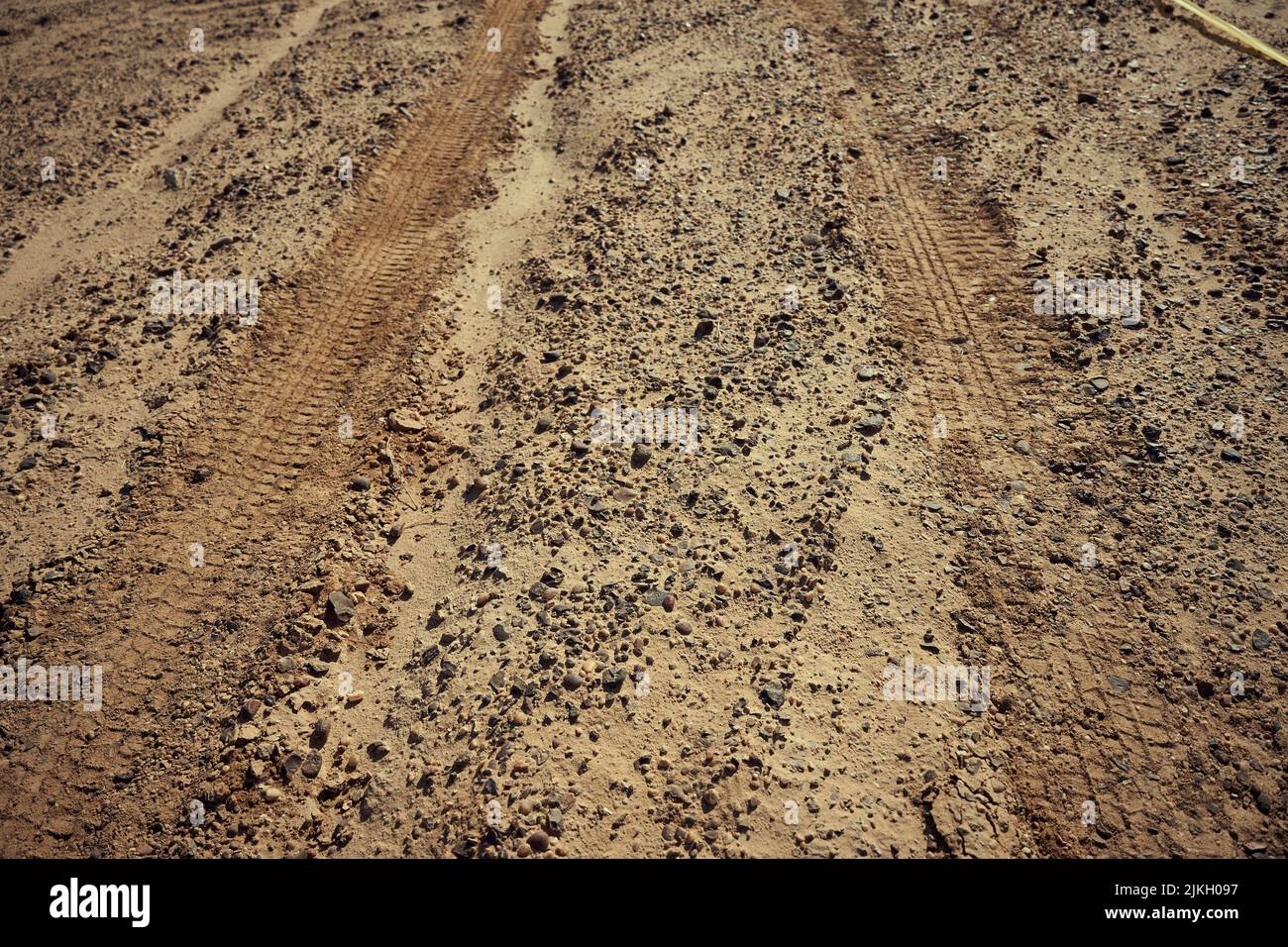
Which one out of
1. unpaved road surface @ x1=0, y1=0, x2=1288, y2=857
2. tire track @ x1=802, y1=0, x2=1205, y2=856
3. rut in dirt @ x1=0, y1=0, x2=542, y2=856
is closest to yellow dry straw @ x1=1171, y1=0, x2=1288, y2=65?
unpaved road surface @ x1=0, y1=0, x2=1288, y2=857

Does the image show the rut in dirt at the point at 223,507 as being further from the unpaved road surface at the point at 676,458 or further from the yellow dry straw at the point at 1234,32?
the yellow dry straw at the point at 1234,32

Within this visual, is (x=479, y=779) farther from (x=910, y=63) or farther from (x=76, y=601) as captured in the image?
(x=910, y=63)

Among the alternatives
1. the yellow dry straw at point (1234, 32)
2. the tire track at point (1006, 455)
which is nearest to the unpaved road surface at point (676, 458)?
the tire track at point (1006, 455)

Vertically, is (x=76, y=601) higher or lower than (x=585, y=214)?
lower

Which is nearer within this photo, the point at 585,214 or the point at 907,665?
the point at 907,665

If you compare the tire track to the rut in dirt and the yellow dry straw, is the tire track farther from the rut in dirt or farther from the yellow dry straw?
the rut in dirt

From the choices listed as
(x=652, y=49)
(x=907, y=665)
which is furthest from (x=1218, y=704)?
(x=652, y=49)
